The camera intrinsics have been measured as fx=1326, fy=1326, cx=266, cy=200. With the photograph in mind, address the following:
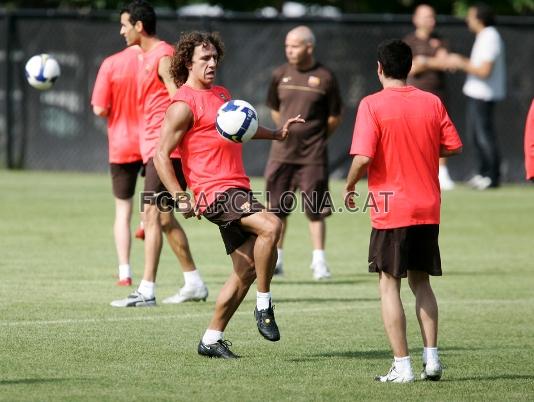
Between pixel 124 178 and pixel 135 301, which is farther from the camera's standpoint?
pixel 124 178

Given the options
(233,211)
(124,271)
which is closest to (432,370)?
(233,211)

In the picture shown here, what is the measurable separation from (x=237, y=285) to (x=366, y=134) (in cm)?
151

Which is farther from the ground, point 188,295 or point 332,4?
point 332,4

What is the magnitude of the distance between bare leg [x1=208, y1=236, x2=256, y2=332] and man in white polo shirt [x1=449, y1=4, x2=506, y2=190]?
12.4 metres

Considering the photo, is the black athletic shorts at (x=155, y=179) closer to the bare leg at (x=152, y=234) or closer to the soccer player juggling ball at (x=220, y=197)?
the bare leg at (x=152, y=234)

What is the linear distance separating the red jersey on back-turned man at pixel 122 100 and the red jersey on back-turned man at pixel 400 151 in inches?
178

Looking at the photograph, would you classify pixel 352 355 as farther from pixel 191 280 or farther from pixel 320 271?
pixel 320 271

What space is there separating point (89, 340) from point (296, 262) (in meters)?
5.51

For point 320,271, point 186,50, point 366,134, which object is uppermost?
point 186,50

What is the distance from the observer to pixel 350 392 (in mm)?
7871

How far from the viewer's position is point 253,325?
34.3ft

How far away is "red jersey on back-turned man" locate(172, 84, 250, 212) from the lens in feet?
29.6

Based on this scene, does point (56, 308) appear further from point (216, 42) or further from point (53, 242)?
point (53, 242)

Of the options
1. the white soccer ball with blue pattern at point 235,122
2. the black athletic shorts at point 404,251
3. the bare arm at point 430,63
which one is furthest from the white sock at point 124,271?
the bare arm at point 430,63
